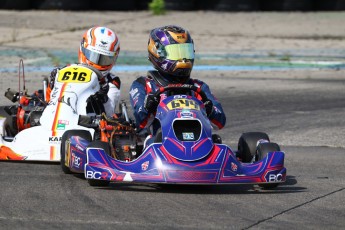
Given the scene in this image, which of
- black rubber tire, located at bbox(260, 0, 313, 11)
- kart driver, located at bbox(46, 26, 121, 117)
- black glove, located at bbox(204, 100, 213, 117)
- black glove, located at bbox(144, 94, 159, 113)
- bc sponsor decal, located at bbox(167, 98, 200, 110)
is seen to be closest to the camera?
bc sponsor decal, located at bbox(167, 98, 200, 110)

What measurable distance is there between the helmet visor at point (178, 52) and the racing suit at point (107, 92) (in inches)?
41.9

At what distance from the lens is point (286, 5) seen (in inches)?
890

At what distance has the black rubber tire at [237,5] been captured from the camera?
22328 mm

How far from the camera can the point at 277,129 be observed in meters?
10.5

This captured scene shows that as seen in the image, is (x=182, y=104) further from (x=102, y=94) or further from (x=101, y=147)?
(x=102, y=94)

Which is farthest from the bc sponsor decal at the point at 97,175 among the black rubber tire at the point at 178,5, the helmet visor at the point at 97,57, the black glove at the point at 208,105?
the black rubber tire at the point at 178,5

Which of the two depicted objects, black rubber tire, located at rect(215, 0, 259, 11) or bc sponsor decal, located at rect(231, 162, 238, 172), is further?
black rubber tire, located at rect(215, 0, 259, 11)

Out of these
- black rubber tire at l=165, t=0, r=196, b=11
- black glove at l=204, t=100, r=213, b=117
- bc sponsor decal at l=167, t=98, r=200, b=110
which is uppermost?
bc sponsor decal at l=167, t=98, r=200, b=110

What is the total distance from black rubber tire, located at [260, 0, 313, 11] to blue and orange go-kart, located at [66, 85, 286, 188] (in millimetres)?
15594

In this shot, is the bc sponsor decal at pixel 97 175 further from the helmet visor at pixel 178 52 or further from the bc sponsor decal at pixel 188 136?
the helmet visor at pixel 178 52

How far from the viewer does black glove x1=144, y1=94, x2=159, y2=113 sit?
7445 mm

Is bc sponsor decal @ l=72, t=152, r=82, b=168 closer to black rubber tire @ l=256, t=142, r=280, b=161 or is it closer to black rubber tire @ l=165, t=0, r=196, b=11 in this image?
black rubber tire @ l=256, t=142, r=280, b=161

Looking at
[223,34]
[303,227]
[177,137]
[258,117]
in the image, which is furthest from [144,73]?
[303,227]

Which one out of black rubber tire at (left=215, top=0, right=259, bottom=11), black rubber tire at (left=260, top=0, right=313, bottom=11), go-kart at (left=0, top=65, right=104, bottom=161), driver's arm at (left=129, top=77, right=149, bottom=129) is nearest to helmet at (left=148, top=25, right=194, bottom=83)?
driver's arm at (left=129, top=77, right=149, bottom=129)
